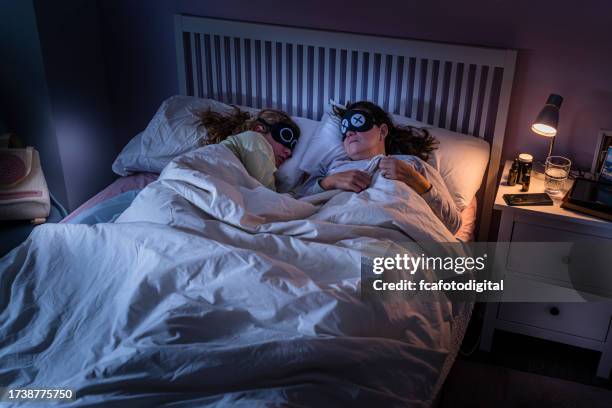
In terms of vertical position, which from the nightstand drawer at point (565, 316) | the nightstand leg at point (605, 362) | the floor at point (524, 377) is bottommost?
the floor at point (524, 377)

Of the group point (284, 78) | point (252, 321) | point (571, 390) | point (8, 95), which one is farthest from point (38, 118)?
point (571, 390)

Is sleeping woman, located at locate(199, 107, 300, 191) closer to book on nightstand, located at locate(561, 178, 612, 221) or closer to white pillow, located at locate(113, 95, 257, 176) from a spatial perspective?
white pillow, located at locate(113, 95, 257, 176)

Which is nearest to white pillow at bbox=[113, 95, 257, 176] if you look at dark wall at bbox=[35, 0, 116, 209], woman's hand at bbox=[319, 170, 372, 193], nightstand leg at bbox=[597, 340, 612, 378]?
dark wall at bbox=[35, 0, 116, 209]

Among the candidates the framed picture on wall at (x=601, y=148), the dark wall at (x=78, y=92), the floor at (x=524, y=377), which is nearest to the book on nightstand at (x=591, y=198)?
the framed picture on wall at (x=601, y=148)

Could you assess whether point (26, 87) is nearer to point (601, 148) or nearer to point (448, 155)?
point (448, 155)

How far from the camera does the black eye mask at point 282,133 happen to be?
2377 millimetres

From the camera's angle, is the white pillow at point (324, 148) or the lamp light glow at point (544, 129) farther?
the white pillow at point (324, 148)

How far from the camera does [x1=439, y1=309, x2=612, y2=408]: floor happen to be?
2.13 meters

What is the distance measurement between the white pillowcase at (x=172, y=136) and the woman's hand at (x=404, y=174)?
449mm

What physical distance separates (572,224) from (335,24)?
1.18 m

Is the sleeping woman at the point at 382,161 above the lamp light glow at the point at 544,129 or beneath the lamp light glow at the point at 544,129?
beneath

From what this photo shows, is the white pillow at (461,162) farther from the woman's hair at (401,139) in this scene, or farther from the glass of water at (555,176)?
the glass of water at (555,176)

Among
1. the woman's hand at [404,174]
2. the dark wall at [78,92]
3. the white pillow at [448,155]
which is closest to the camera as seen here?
the woman's hand at [404,174]

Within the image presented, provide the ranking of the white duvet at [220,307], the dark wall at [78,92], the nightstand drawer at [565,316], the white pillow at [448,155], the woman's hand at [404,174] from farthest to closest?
the dark wall at [78,92] < the white pillow at [448,155] < the nightstand drawer at [565,316] < the woman's hand at [404,174] < the white duvet at [220,307]
